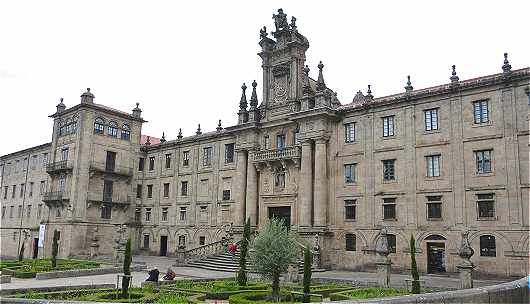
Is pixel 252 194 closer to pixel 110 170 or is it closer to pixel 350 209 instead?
pixel 350 209

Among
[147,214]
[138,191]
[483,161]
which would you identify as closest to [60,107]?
[138,191]

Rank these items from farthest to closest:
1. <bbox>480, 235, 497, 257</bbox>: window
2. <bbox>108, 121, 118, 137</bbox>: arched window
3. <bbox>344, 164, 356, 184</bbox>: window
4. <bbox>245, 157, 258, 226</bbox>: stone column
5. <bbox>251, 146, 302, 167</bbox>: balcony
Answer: <bbox>108, 121, 118, 137</bbox>: arched window
<bbox>245, 157, 258, 226</bbox>: stone column
<bbox>251, 146, 302, 167</bbox>: balcony
<bbox>344, 164, 356, 184</bbox>: window
<bbox>480, 235, 497, 257</bbox>: window

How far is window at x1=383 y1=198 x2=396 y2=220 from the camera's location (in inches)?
1347

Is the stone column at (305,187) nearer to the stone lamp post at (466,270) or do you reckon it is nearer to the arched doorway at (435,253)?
the arched doorway at (435,253)

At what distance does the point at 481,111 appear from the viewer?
3117 centimetres

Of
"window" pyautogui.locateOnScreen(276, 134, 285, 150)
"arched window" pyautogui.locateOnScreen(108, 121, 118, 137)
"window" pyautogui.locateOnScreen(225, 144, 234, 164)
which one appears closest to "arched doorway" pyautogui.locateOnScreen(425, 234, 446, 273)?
"window" pyautogui.locateOnScreen(276, 134, 285, 150)

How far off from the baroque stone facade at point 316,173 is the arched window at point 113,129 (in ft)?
0.36

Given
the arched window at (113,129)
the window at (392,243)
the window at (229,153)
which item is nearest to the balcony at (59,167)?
the arched window at (113,129)

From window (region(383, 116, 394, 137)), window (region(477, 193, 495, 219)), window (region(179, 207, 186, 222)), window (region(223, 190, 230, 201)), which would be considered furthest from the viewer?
window (region(179, 207, 186, 222))

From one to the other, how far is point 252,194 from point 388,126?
13.7 meters

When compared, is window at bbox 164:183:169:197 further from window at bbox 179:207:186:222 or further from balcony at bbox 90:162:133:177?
balcony at bbox 90:162:133:177

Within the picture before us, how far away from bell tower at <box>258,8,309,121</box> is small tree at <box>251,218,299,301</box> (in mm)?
19412

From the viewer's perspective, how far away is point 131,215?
53594 millimetres

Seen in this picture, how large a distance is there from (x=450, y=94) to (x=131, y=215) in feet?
120
